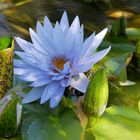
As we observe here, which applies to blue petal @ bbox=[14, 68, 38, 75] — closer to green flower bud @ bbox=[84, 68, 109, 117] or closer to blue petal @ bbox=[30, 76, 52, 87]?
blue petal @ bbox=[30, 76, 52, 87]

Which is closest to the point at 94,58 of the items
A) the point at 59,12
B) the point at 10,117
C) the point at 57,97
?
the point at 57,97

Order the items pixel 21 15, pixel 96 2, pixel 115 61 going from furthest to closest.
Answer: pixel 96 2 < pixel 21 15 < pixel 115 61

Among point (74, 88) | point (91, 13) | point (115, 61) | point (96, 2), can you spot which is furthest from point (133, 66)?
point (96, 2)

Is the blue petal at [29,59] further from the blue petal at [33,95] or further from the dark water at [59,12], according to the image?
the dark water at [59,12]

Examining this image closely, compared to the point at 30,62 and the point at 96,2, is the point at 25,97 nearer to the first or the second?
the point at 30,62

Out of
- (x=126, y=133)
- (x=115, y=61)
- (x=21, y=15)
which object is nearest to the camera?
(x=126, y=133)

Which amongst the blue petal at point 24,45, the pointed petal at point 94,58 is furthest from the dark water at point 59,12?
the pointed petal at point 94,58

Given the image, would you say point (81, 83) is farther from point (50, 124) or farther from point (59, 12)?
point (59, 12)
